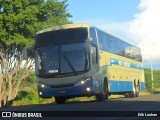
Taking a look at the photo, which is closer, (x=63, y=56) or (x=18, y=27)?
(x=63, y=56)

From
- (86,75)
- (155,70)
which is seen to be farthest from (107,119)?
(155,70)

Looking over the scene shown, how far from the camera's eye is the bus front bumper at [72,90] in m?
21.1

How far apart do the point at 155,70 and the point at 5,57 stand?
49.6m

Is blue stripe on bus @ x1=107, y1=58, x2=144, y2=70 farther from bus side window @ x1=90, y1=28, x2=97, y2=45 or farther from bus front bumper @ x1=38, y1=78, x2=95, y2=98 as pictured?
bus front bumper @ x1=38, y1=78, x2=95, y2=98

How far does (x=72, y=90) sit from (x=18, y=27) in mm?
15398

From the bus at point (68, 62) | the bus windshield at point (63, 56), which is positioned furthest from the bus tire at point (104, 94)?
the bus windshield at point (63, 56)

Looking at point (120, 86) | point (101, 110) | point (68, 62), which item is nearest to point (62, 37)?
point (68, 62)

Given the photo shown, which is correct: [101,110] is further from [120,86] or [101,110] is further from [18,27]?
[18,27]

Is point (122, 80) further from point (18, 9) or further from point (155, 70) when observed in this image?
point (155, 70)

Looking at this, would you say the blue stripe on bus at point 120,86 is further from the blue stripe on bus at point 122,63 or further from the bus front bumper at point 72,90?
the bus front bumper at point 72,90

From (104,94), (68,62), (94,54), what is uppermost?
(94,54)

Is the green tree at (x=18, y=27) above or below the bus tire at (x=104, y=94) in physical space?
above

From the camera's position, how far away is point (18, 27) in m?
35.2

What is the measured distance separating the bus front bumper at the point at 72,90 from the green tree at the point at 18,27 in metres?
13.5
